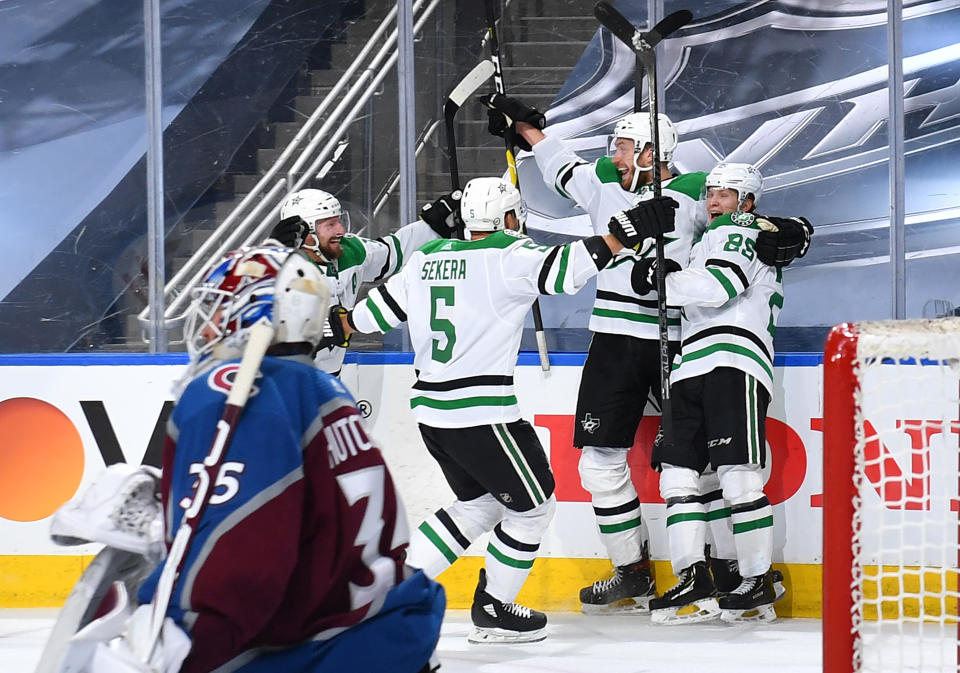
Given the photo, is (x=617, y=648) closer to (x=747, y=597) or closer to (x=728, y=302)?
(x=747, y=597)

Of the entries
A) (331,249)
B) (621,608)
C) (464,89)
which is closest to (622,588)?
(621,608)

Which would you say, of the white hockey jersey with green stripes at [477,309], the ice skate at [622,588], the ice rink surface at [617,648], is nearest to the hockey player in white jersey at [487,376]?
the white hockey jersey with green stripes at [477,309]

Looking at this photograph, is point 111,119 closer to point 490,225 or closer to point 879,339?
point 490,225

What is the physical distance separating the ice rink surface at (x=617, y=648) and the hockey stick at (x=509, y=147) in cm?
84

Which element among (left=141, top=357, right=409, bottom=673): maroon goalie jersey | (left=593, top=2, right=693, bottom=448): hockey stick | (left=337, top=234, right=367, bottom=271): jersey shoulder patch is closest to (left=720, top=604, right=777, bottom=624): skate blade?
Answer: (left=593, top=2, right=693, bottom=448): hockey stick

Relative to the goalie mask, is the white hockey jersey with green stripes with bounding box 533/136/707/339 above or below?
above

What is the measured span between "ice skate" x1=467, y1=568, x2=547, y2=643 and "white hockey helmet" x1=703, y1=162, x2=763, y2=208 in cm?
139

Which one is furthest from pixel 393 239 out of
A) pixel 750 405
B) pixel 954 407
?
pixel 954 407

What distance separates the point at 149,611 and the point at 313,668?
0.19 meters

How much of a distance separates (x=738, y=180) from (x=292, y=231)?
1.39 metres

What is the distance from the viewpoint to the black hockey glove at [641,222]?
337cm

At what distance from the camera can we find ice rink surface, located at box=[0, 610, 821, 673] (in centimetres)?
333

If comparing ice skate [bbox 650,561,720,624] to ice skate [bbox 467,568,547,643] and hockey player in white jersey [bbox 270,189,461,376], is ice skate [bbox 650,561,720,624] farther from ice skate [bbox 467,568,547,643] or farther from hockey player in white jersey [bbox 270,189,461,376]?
hockey player in white jersey [bbox 270,189,461,376]

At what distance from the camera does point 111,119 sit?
171 inches
